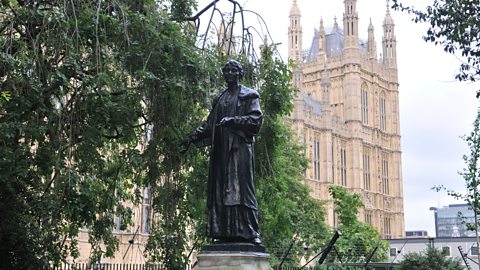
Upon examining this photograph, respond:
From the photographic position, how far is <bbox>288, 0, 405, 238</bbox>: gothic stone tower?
6931 centimetres

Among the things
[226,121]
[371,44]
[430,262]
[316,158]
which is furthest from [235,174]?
[371,44]

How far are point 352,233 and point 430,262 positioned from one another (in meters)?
14.8

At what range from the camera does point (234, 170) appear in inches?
267

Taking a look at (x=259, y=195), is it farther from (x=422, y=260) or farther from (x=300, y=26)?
(x=300, y=26)

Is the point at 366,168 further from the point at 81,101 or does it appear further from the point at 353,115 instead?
the point at 81,101

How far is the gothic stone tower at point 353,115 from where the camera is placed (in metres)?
69.3

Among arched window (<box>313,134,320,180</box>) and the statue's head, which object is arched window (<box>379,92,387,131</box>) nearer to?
arched window (<box>313,134,320,180</box>)

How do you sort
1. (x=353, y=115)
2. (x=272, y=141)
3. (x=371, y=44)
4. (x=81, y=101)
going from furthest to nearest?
(x=371, y=44)
(x=353, y=115)
(x=272, y=141)
(x=81, y=101)

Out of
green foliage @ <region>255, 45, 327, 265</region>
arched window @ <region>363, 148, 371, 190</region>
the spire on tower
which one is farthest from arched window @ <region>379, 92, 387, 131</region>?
green foliage @ <region>255, 45, 327, 265</region>

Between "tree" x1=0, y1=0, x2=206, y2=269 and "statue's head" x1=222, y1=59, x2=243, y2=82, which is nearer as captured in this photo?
"statue's head" x1=222, y1=59, x2=243, y2=82

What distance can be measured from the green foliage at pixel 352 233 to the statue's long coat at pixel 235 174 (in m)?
22.9

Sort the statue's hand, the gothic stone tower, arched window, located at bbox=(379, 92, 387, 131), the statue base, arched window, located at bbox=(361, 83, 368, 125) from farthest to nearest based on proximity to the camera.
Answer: arched window, located at bbox=(379, 92, 387, 131), arched window, located at bbox=(361, 83, 368, 125), the gothic stone tower, the statue's hand, the statue base

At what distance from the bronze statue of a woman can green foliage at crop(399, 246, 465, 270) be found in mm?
12586

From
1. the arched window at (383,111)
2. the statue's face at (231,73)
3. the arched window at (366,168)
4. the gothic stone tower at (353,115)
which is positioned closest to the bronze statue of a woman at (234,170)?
the statue's face at (231,73)
